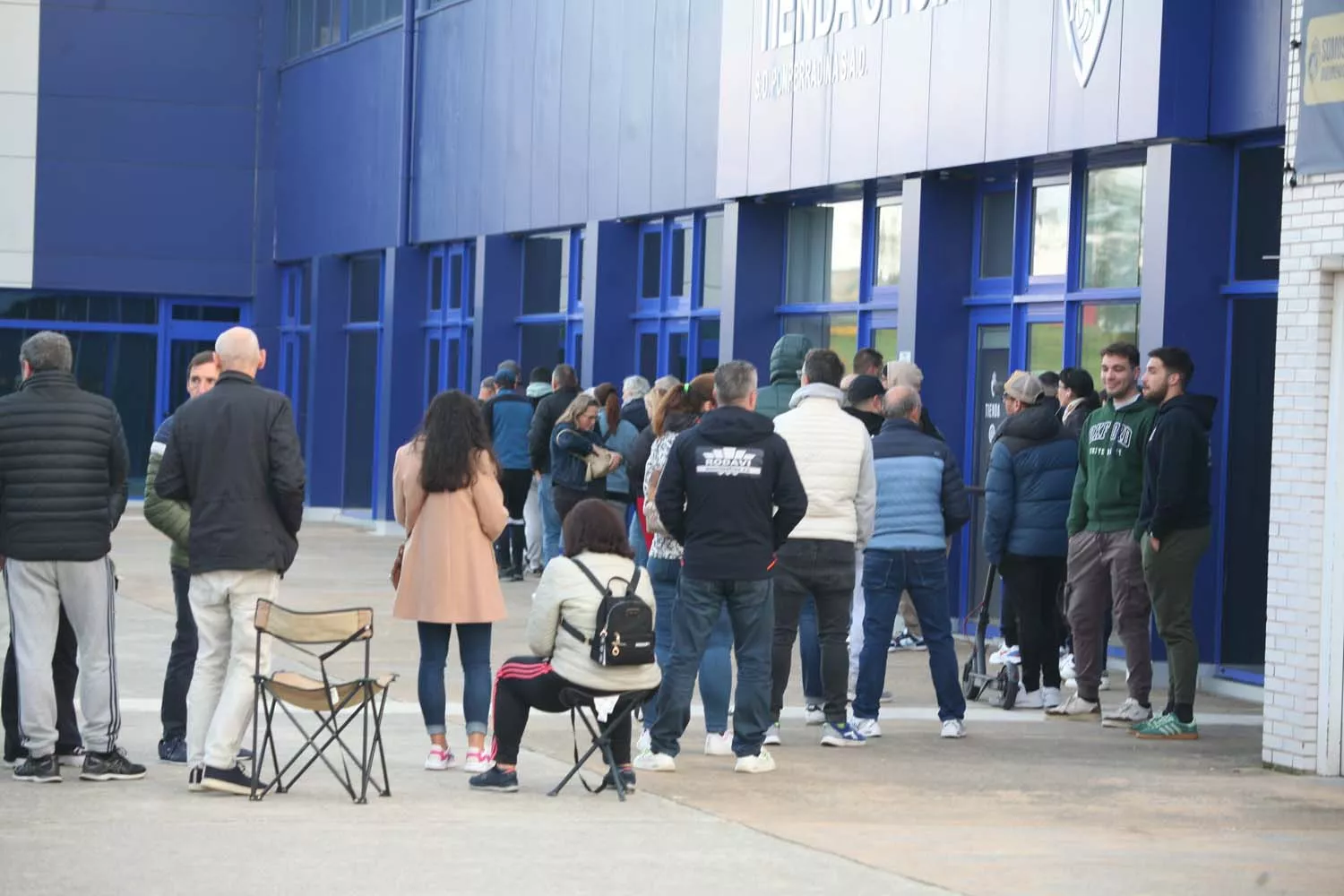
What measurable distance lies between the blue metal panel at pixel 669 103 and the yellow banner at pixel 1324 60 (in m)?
10.7

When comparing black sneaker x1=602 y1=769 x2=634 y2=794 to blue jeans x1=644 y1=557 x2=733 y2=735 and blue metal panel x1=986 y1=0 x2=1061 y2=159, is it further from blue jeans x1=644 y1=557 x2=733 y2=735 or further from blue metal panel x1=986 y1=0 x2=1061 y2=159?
blue metal panel x1=986 y1=0 x2=1061 y2=159

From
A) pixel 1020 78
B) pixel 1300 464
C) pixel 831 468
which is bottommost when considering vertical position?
pixel 831 468

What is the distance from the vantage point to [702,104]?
2069 centimetres

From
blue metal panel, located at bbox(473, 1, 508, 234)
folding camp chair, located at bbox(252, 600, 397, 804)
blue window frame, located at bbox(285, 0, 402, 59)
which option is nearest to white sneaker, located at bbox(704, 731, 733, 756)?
folding camp chair, located at bbox(252, 600, 397, 804)

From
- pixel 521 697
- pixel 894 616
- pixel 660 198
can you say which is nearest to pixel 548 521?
pixel 660 198

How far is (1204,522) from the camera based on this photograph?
12.1 meters

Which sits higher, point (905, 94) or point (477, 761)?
point (905, 94)

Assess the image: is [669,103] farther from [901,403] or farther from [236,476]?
[236,476]

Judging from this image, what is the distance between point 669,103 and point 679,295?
190cm

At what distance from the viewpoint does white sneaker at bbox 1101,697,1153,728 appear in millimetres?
12406

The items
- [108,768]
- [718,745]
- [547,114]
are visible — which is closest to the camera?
[108,768]

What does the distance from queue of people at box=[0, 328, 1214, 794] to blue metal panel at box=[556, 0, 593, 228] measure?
35.4ft

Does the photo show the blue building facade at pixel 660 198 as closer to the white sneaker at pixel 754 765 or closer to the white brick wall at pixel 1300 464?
the white brick wall at pixel 1300 464

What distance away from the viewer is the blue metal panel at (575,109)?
23.3 m
